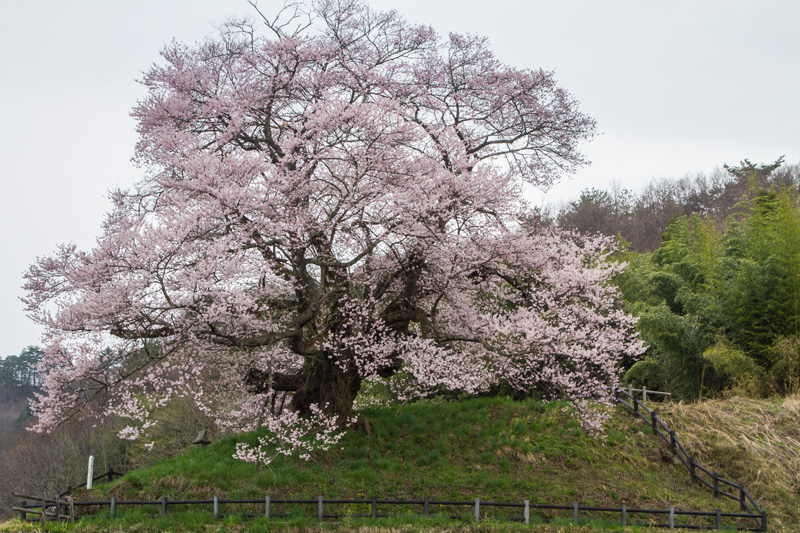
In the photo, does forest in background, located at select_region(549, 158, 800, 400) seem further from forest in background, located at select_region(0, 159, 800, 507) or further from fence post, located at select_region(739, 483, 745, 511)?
fence post, located at select_region(739, 483, 745, 511)

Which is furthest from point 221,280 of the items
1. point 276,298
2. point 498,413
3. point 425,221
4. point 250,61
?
point 498,413

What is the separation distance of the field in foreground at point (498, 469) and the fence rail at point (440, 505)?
0.16 m

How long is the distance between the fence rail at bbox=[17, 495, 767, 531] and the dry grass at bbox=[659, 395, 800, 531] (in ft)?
4.76

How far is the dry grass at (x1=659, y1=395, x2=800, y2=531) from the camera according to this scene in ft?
37.6

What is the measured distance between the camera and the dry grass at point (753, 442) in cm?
1145

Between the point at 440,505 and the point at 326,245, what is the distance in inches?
190

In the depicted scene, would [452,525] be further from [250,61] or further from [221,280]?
[250,61]

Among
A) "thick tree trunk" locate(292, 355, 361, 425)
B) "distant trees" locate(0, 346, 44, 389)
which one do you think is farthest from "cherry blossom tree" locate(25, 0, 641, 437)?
"distant trees" locate(0, 346, 44, 389)

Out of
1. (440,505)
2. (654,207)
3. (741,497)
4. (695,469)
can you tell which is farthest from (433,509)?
(654,207)

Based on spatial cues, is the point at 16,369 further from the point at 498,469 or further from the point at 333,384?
the point at 498,469

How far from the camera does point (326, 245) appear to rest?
10.8 meters

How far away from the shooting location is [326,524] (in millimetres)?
9242

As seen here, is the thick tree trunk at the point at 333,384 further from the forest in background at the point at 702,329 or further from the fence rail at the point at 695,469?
the fence rail at the point at 695,469

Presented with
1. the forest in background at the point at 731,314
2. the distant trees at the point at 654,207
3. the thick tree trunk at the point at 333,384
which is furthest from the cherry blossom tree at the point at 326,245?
the distant trees at the point at 654,207
